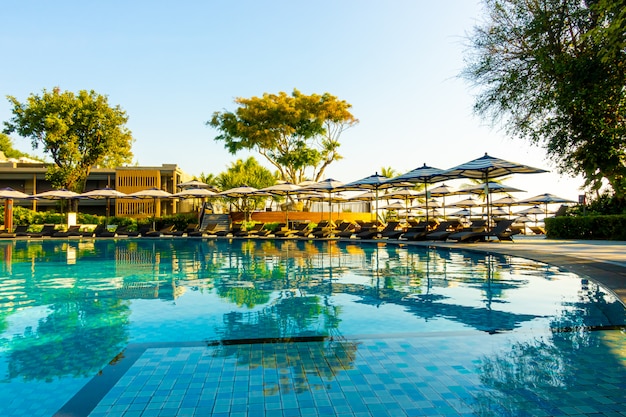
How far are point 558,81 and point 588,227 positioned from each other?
1059 centimetres

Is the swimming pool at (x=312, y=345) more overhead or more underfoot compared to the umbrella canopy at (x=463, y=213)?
more underfoot

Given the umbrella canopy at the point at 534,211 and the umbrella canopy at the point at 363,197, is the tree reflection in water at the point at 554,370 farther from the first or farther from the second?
the umbrella canopy at the point at 534,211

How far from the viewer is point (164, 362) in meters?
3.42

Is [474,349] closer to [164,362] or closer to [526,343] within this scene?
[526,343]

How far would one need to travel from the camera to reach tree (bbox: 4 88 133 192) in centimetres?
2903

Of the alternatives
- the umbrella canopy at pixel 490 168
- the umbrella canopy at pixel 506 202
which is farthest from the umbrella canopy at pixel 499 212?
the umbrella canopy at pixel 490 168

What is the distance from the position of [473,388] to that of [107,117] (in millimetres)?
32676

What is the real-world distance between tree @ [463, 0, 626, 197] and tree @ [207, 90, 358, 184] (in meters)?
18.2

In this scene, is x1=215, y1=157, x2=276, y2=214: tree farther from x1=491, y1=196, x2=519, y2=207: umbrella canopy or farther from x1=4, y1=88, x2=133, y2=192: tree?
x1=491, y1=196, x2=519, y2=207: umbrella canopy

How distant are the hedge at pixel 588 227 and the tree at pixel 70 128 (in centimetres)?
2809

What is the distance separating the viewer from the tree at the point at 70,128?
2903cm

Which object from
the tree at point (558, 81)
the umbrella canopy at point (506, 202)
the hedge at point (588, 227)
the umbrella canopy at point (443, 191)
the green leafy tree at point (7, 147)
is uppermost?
the green leafy tree at point (7, 147)

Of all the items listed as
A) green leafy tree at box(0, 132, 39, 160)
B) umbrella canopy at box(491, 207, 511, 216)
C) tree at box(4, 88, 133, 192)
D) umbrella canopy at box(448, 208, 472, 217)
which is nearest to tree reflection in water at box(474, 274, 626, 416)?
umbrella canopy at box(491, 207, 511, 216)

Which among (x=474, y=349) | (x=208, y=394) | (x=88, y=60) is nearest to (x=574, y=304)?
(x=474, y=349)
